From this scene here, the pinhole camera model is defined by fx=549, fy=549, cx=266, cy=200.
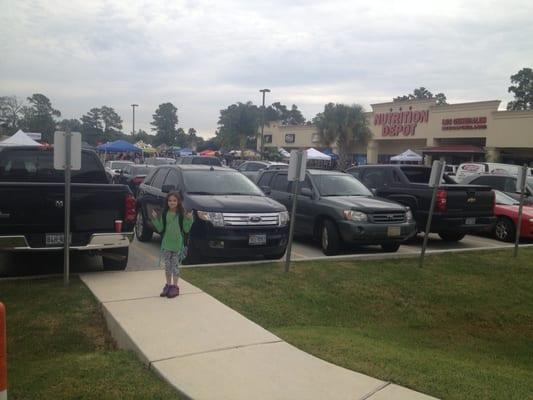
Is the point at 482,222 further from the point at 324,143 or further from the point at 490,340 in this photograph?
the point at 324,143

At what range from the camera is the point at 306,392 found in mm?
3885

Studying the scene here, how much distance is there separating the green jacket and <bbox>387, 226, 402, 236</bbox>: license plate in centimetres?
465

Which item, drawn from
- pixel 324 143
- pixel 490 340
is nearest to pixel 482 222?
pixel 490 340

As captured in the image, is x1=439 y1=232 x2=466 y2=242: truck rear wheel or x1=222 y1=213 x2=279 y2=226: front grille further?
x1=439 y1=232 x2=466 y2=242: truck rear wheel

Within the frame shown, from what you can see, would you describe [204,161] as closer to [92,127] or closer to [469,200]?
[469,200]

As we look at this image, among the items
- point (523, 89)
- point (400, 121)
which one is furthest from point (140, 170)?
point (523, 89)

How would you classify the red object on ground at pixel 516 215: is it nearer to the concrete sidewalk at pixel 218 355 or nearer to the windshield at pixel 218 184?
the windshield at pixel 218 184

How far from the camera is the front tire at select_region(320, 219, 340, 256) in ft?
33.0

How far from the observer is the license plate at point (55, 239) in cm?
703

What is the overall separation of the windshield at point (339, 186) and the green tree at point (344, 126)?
31593mm

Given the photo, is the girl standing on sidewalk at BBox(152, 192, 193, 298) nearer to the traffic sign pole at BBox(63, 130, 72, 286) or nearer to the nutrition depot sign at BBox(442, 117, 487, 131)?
the traffic sign pole at BBox(63, 130, 72, 286)

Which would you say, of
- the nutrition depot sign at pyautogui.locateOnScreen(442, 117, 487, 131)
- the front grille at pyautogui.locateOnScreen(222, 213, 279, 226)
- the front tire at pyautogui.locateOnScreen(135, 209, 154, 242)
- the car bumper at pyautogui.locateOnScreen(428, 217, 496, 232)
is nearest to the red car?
the car bumper at pyautogui.locateOnScreen(428, 217, 496, 232)

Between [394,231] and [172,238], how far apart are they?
Answer: 195 inches

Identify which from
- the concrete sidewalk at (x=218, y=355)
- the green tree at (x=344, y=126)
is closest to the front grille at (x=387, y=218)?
the concrete sidewalk at (x=218, y=355)
